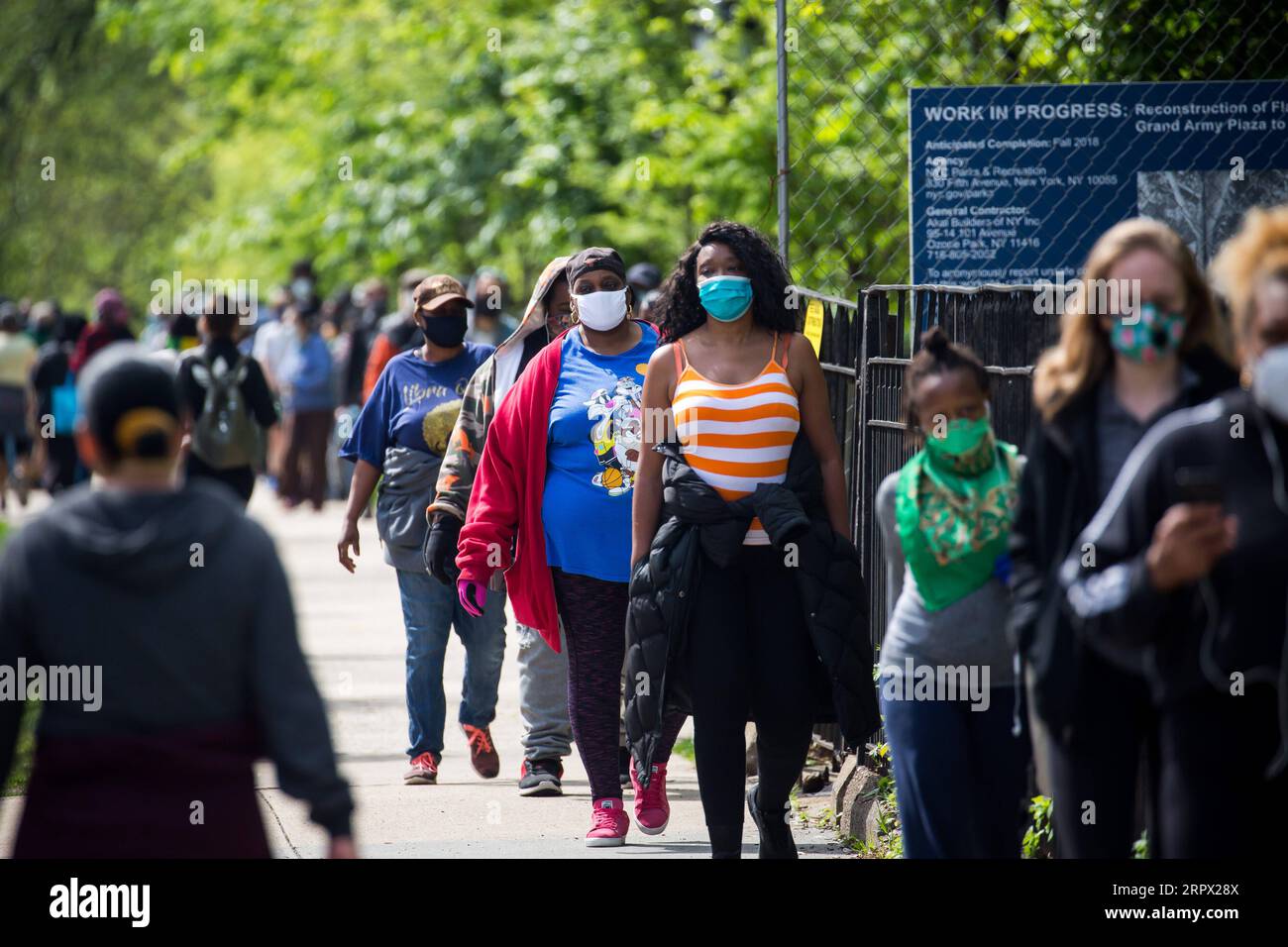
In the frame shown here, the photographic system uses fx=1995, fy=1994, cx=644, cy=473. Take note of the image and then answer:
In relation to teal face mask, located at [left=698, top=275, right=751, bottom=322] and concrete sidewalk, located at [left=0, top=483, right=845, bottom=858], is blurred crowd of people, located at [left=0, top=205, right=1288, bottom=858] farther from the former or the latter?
concrete sidewalk, located at [left=0, top=483, right=845, bottom=858]

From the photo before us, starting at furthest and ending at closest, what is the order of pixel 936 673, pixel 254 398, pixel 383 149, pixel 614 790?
pixel 383 149 → pixel 254 398 → pixel 614 790 → pixel 936 673

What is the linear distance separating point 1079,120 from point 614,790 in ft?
9.55

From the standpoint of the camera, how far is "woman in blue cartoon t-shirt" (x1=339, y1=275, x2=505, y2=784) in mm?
7844

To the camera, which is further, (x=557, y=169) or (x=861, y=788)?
(x=557, y=169)

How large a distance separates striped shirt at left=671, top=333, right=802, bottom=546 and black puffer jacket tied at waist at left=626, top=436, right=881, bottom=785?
0.04m

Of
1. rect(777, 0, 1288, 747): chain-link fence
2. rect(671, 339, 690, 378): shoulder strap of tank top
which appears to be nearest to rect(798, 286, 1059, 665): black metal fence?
rect(777, 0, 1288, 747): chain-link fence

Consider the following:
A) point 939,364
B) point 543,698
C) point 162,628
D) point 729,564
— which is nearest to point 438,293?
point 543,698

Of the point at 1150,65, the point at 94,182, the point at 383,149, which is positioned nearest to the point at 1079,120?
the point at 1150,65

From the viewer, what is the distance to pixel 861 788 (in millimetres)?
6801

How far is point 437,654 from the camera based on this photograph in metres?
7.83

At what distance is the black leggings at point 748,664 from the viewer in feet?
18.7

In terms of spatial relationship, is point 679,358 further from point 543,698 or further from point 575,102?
point 575,102
